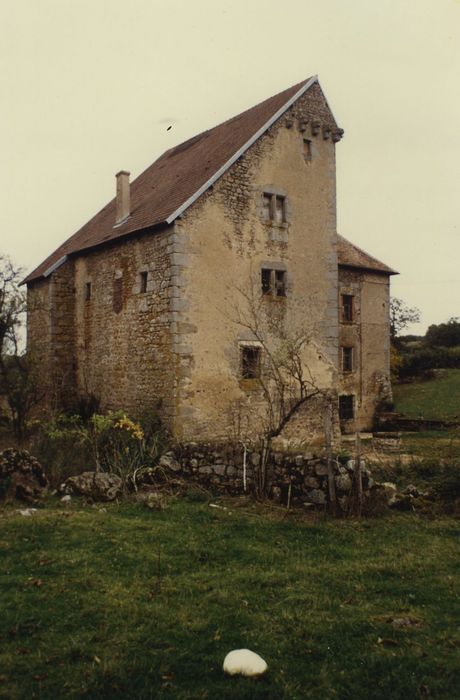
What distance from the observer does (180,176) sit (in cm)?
1792

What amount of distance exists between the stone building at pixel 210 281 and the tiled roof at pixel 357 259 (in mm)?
8180

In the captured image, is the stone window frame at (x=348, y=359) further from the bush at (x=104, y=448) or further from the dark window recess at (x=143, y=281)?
the bush at (x=104, y=448)

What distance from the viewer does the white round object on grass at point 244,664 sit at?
15.4 ft

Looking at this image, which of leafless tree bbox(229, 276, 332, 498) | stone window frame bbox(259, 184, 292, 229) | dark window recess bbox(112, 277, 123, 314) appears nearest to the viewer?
leafless tree bbox(229, 276, 332, 498)

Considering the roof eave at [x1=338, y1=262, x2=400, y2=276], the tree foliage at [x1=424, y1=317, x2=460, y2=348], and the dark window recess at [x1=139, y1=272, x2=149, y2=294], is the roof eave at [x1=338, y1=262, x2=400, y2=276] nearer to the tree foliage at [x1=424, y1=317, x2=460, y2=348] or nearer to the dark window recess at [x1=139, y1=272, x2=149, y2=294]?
the dark window recess at [x1=139, y1=272, x2=149, y2=294]

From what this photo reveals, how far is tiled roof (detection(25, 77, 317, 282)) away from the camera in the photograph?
15.9m

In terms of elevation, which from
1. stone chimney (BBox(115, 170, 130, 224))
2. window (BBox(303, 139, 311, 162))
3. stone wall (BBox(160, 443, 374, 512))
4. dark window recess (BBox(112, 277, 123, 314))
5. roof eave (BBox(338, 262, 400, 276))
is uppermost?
window (BBox(303, 139, 311, 162))

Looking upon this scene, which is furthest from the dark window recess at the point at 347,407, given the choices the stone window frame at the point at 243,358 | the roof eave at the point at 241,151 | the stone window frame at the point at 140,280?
the roof eave at the point at 241,151

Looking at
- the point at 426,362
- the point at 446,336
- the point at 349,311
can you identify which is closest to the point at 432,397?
the point at 349,311

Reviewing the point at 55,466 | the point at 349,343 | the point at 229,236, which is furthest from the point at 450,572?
the point at 349,343

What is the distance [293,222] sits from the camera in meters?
17.4

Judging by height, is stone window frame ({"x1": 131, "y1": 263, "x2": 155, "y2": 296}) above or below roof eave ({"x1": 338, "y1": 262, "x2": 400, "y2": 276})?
below

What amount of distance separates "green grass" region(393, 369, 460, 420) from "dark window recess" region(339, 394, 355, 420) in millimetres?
2196

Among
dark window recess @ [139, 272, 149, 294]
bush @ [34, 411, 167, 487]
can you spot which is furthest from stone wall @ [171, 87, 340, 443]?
dark window recess @ [139, 272, 149, 294]
